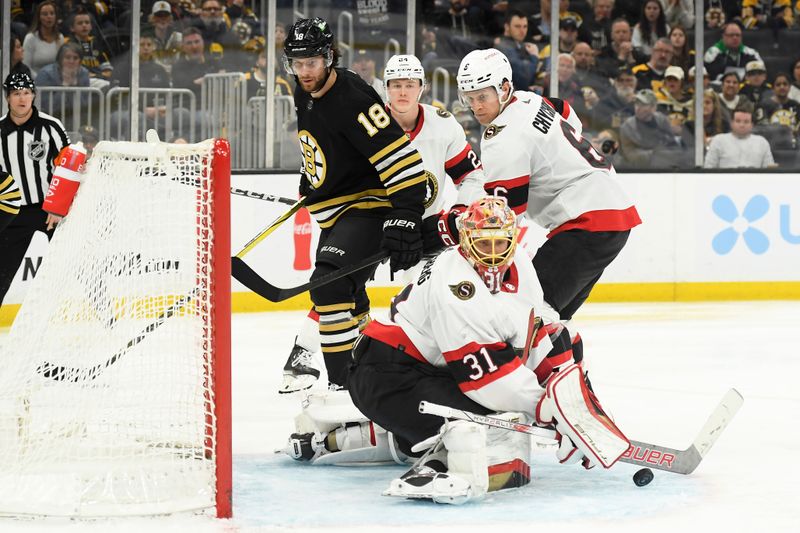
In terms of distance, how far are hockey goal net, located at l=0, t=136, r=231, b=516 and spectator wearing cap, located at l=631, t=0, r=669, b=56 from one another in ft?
18.0

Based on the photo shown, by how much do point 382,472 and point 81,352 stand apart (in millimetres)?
782

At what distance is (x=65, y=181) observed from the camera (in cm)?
287

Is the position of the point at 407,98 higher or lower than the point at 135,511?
higher

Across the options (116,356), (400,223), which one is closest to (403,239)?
(400,223)

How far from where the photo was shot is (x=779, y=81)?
8.16 meters

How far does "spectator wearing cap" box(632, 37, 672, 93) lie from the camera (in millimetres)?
7910

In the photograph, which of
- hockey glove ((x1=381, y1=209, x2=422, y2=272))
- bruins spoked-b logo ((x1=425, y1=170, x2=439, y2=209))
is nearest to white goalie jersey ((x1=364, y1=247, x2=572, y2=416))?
hockey glove ((x1=381, y1=209, x2=422, y2=272))

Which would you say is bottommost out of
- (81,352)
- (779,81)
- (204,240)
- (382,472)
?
(382,472)

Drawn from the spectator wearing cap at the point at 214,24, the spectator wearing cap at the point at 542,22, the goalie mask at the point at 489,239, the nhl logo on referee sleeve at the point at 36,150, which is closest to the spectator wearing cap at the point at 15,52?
the spectator wearing cap at the point at 214,24

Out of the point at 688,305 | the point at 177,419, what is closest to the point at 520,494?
the point at 177,419

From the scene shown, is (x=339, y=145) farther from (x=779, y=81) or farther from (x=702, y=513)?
(x=779, y=81)

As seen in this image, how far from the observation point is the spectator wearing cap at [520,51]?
770cm

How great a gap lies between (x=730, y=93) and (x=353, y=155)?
479cm

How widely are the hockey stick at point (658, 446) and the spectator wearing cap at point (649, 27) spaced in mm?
5141
